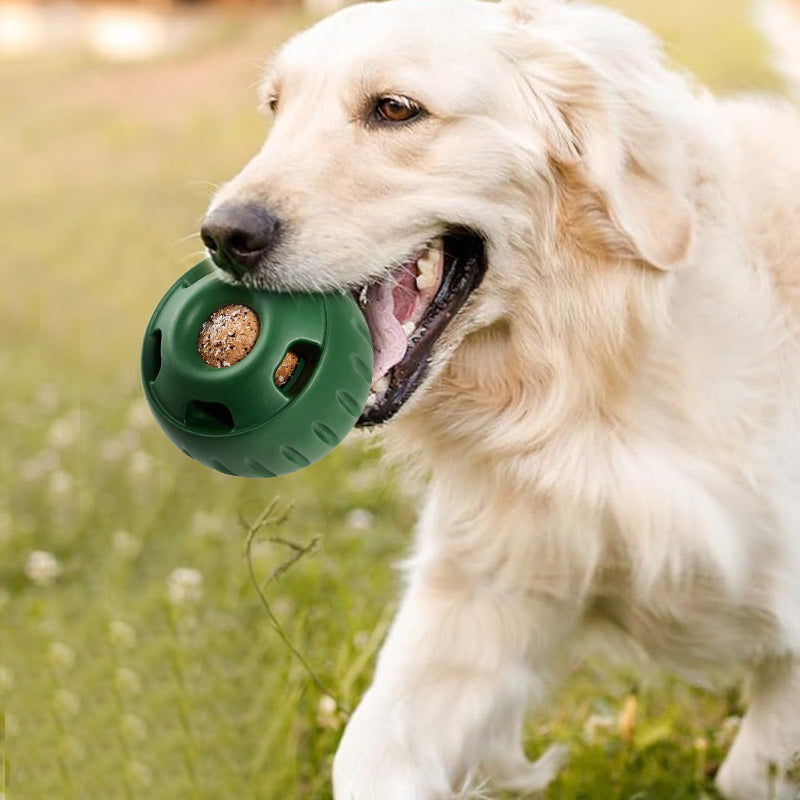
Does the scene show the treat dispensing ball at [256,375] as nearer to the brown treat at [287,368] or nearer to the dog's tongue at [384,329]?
the brown treat at [287,368]

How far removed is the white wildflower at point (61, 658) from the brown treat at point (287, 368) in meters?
1.60

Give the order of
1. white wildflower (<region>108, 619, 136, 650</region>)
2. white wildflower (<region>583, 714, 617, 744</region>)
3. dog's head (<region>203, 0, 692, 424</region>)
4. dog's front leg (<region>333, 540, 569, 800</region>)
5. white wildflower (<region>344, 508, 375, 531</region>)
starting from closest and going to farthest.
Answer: dog's head (<region>203, 0, 692, 424</region>), dog's front leg (<region>333, 540, 569, 800</region>), white wildflower (<region>583, 714, 617, 744</region>), white wildflower (<region>108, 619, 136, 650</region>), white wildflower (<region>344, 508, 375, 531</region>)

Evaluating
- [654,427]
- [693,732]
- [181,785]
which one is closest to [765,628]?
[654,427]

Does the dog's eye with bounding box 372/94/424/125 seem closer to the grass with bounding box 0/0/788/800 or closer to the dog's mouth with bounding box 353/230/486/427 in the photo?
the dog's mouth with bounding box 353/230/486/427

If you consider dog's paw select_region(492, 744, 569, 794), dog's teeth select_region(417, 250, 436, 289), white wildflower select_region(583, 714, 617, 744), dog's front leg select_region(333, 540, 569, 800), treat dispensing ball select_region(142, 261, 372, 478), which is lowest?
white wildflower select_region(583, 714, 617, 744)

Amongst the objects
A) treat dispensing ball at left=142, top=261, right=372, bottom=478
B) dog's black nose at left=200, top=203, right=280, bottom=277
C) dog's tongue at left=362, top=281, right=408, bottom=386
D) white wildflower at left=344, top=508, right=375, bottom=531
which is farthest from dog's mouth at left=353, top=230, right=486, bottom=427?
white wildflower at left=344, top=508, right=375, bottom=531

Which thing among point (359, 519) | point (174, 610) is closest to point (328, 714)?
point (174, 610)

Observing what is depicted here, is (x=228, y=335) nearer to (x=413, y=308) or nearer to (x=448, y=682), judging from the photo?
(x=413, y=308)

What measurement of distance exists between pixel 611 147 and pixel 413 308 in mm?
572

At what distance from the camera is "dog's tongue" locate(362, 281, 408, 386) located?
3.31m

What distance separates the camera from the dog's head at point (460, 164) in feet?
10.8

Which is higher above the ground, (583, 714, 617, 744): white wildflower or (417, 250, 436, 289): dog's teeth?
(417, 250, 436, 289): dog's teeth

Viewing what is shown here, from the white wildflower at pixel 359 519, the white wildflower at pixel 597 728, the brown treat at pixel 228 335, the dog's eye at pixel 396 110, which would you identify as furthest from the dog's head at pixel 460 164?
the white wildflower at pixel 359 519

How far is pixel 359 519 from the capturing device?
5609mm
